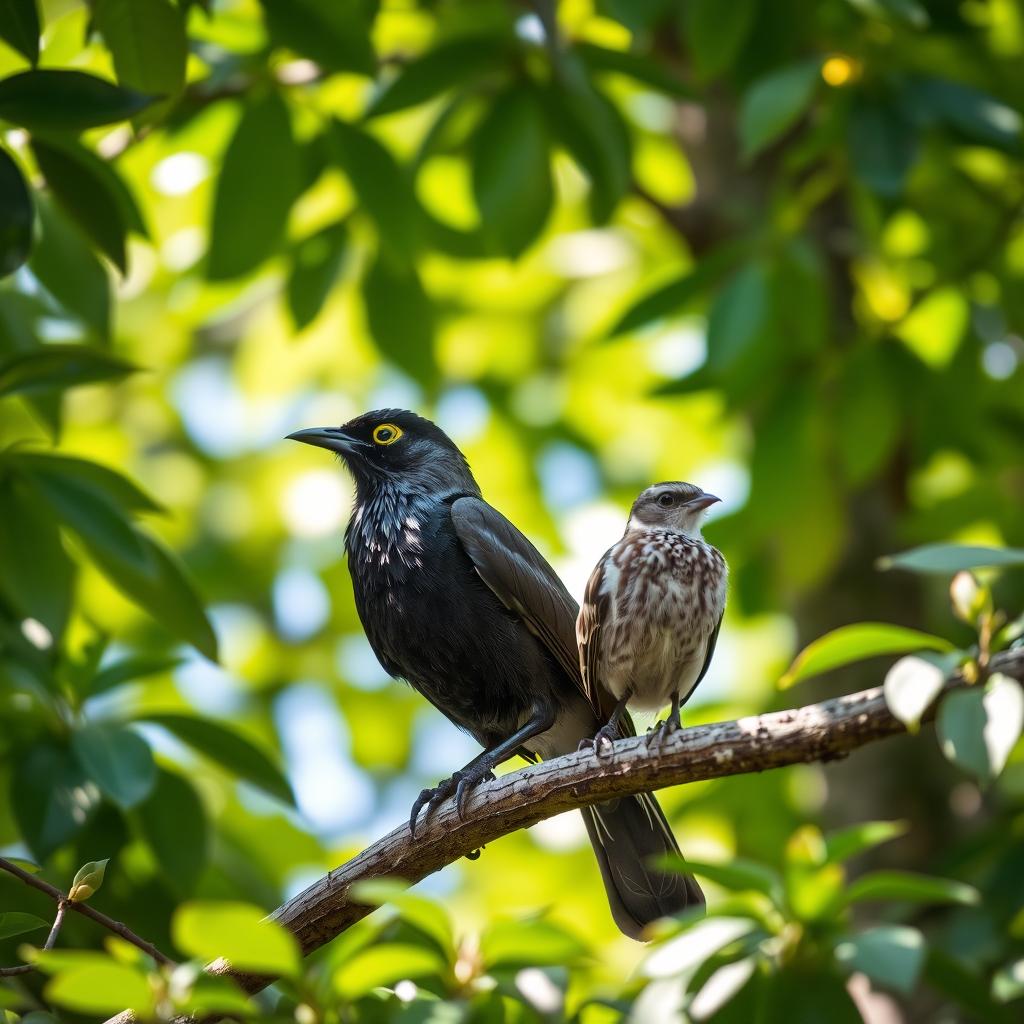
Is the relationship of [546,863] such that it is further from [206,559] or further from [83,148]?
[83,148]

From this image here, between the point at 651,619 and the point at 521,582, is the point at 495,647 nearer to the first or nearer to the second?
the point at 521,582

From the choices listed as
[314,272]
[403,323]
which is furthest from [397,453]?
[314,272]

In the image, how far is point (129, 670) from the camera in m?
4.52

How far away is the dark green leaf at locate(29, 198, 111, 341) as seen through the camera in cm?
427

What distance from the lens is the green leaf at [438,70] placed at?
4.54m

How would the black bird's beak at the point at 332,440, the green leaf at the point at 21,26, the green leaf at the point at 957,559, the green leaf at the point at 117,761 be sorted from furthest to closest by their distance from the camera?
the black bird's beak at the point at 332,440 < the green leaf at the point at 117,761 < the green leaf at the point at 21,26 < the green leaf at the point at 957,559

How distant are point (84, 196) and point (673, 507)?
1930 mm

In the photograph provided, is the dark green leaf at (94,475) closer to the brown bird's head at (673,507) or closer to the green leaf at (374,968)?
the brown bird's head at (673,507)

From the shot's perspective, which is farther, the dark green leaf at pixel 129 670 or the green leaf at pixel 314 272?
the green leaf at pixel 314 272

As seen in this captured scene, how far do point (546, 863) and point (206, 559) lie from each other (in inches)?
118

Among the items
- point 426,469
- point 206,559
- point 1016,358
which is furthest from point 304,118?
point 206,559

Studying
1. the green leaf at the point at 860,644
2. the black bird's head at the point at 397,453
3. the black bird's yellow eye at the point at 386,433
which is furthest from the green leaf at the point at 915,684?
the black bird's yellow eye at the point at 386,433

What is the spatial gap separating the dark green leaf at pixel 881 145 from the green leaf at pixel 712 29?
575mm

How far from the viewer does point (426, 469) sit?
5211mm
